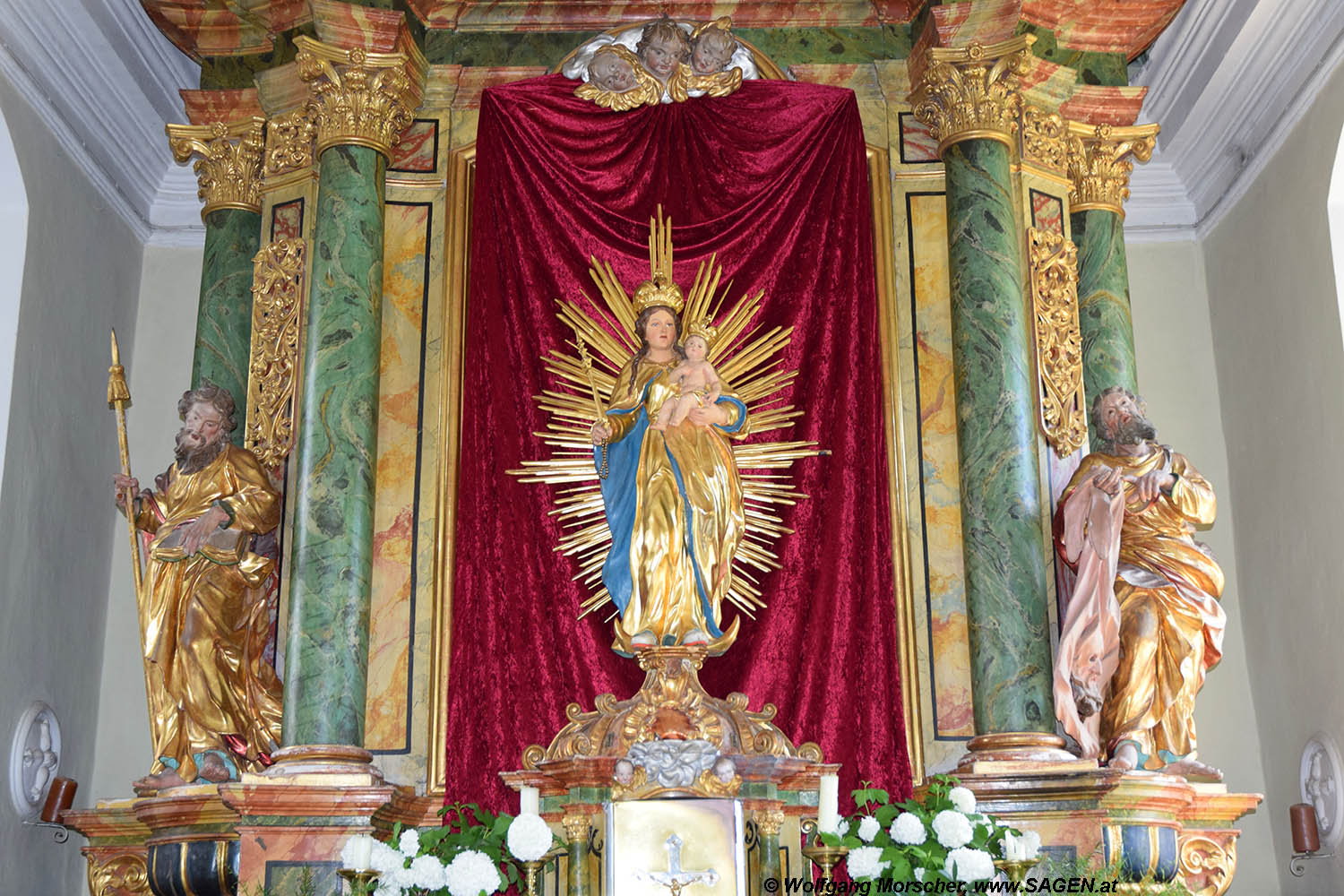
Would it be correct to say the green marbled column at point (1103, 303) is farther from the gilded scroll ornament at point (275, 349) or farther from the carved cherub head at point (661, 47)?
the gilded scroll ornament at point (275, 349)

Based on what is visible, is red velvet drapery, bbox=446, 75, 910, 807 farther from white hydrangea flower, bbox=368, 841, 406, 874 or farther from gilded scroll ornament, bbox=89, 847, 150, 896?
gilded scroll ornament, bbox=89, 847, 150, 896

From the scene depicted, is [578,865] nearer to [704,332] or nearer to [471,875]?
[471,875]

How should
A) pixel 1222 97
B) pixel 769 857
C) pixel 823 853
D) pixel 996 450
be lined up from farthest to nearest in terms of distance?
pixel 1222 97 → pixel 996 450 → pixel 769 857 → pixel 823 853

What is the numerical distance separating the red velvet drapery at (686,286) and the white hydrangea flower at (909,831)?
1359mm

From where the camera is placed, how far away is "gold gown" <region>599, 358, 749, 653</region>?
24.1ft

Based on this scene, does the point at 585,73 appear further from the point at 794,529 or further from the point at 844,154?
the point at 794,529

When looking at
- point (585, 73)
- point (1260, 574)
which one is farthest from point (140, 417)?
point (1260, 574)

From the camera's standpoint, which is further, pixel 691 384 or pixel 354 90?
pixel 354 90

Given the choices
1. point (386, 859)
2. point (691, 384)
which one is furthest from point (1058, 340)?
point (386, 859)

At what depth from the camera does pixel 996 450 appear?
7.62m

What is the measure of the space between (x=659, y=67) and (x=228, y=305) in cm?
253

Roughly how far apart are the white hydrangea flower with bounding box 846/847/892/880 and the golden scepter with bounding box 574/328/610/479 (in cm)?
233

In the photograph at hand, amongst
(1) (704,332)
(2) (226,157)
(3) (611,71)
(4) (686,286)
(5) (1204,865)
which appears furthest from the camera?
(2) (226,157)

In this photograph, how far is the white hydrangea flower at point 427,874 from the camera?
6102mm
